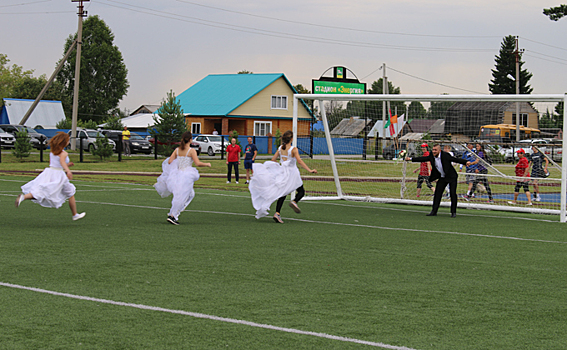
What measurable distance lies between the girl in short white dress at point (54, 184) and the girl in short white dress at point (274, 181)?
3642 mm

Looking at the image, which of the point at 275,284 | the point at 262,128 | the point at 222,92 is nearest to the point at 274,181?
the point at 275,284

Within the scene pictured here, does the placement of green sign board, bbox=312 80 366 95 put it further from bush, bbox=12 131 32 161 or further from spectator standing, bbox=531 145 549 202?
spectator standing, bbox=531 145 549 202

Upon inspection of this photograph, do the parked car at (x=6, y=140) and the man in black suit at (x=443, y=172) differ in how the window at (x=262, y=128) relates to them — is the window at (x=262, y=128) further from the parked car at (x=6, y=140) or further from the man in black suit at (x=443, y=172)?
the man in black suit at (x=443, y=172)

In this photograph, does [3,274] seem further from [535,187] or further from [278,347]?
[535,187]

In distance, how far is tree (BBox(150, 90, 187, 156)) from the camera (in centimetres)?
3897

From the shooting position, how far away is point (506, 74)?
8906cm

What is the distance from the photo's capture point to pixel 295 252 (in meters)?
9.34

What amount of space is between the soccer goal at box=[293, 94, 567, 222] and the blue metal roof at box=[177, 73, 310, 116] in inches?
1419

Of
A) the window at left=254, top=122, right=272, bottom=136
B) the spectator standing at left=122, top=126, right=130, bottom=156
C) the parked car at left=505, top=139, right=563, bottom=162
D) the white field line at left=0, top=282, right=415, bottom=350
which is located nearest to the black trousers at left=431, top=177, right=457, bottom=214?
the parked car at left=505, top=139, right=563, bottom=162

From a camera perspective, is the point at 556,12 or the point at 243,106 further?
the point at 243,106

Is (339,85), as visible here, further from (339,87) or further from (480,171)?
(480,171)

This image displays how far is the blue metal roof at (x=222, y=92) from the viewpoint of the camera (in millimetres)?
59750

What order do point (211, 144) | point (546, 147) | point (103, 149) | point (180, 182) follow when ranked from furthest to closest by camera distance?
1. point (211, 144)
2. point (103, 149)
3. point (546, 147)
4. point (180, 182)

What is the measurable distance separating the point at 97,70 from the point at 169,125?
178ft
